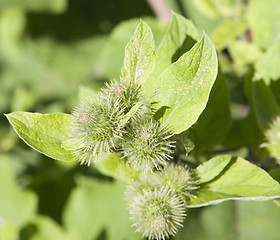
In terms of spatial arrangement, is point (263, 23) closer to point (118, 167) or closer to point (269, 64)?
point (269, 64)

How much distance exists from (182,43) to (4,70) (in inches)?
119

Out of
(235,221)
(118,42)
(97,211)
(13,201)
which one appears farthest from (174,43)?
(13,201)

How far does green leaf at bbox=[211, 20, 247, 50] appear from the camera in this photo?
245 cm

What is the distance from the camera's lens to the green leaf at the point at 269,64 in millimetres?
2002

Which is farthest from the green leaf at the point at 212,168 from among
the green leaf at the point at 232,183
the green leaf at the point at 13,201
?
the green leaf at the point at 13,201

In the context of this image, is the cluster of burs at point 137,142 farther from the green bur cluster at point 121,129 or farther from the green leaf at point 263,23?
the green leaf at point 263,23

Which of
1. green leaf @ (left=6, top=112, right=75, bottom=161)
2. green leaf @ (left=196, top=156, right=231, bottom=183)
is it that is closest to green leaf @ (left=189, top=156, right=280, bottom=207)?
green leaf @ (left=196, top=156, right=231, bottom=183)

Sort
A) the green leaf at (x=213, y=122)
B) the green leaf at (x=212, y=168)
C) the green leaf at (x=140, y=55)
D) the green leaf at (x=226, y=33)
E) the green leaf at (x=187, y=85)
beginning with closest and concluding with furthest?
the green leaf at (x=187, y=85)
the green leaf at (x=140, y=55)
the green leaf at (x=212, y=168)
the green leaf at (x=213, y=122)
the green leaf at (x=226, y=33)

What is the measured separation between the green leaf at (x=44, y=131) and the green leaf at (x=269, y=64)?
995 millimetres

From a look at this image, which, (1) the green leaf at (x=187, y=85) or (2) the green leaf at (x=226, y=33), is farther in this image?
(2) the green leaf at (x=226, y=33)

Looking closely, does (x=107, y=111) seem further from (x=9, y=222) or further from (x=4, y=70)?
(x=4, y=70)

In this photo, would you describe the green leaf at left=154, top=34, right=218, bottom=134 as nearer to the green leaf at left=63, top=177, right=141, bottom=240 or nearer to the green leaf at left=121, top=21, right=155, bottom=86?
the green leaf at left=121, top=21, right=155, bottom=86

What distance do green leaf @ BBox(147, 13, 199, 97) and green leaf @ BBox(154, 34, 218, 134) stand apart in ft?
0.76

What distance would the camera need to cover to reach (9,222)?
10.5ft
